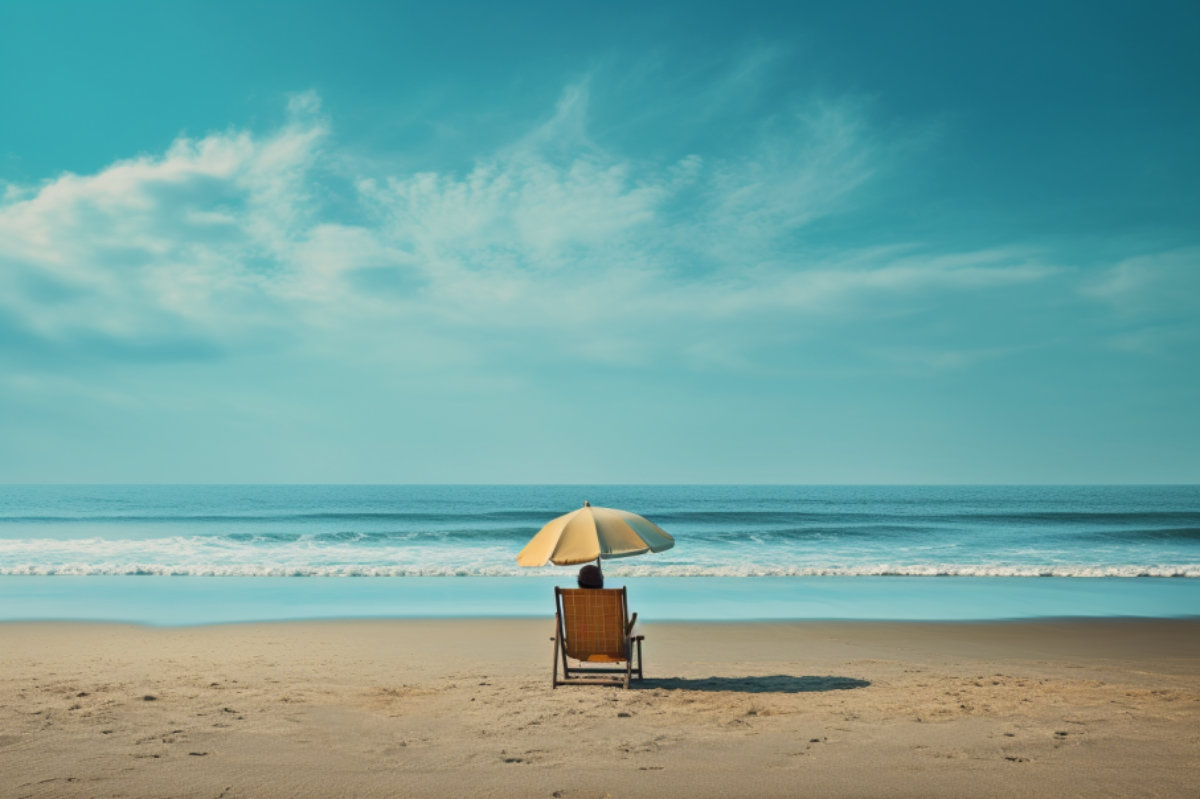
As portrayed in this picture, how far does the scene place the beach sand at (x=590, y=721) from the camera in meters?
4.78

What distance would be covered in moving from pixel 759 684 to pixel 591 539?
2293 millimetres

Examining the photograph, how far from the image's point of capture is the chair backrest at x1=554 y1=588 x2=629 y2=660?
733 cm

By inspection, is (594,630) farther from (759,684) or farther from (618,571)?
(618,571)

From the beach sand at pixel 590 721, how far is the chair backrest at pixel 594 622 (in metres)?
0.43

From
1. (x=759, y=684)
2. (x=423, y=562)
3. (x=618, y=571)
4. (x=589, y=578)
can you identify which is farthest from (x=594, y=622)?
(x=423, y=562)

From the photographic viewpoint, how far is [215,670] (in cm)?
835

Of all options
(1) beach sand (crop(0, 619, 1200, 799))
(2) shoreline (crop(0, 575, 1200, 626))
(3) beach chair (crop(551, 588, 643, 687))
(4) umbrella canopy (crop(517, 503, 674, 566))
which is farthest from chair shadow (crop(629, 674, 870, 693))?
(2) shoreline (crop(0, 575, 1200, 626))

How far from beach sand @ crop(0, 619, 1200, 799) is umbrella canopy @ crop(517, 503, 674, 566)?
1225 millimetres

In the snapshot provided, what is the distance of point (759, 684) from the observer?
7.73 meters

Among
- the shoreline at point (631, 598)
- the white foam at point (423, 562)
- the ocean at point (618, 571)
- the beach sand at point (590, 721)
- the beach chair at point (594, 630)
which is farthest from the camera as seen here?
the white foam at point (423, 562)

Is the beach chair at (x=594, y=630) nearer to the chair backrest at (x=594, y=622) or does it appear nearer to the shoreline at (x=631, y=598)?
the chair backrest at (x=594, y=622)

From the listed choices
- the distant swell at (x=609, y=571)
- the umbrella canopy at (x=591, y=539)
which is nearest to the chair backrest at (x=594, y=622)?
the umbrella canopy at (x=591, y=539)

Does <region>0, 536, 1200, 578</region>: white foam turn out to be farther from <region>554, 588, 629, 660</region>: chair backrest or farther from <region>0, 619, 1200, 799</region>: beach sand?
<region>554, 588, 629, 660</region>: chair backrest

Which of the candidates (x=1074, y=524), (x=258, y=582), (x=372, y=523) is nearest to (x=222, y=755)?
(x=258, y=582)
